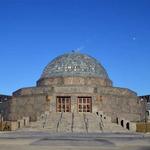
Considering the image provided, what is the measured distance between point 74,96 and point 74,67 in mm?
5884

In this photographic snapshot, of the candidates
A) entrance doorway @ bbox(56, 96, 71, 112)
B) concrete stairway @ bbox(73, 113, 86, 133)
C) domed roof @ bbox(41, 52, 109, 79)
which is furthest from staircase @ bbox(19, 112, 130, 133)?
domed roof @ bbox(41, 52, 109, 79)

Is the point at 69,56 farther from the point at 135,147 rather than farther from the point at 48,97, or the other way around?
the point at 135,147

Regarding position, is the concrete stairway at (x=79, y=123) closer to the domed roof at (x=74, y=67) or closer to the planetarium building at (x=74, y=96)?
the planetarium building at (x=74, y=96)

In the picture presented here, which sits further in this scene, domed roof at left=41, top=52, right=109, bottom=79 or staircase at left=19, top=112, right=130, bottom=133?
domed roof at left=41, top=52, right=109, bottom=79

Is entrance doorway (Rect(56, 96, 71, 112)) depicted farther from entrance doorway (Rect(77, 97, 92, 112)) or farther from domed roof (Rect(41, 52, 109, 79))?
domed roof (Rect(41, 52, 109, 79))

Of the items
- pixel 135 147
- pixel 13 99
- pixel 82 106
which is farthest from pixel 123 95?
pixel 135 147

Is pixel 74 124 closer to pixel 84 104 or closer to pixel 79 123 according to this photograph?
pixel 79 123

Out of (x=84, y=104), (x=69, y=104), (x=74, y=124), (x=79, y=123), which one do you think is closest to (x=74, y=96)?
(x=69, y=104)

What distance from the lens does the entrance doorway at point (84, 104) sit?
29453 mm

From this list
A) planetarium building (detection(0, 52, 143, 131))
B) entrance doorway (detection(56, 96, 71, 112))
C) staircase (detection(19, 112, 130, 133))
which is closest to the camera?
staircase (detection(19, 112, 130, 133))

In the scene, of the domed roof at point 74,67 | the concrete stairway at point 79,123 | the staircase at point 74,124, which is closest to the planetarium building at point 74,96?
the domed roof at point 74,67

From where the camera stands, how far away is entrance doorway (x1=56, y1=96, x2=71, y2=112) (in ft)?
96.3

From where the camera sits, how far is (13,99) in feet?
104

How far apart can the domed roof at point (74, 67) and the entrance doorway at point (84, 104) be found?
472 cm
